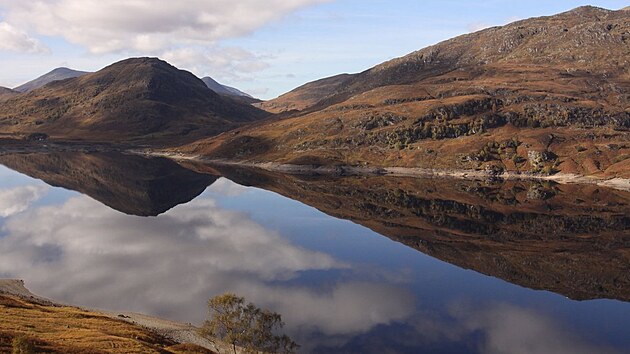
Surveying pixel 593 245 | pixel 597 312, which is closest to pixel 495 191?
pixel 593 245

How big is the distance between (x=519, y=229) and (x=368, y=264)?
54.6 meters

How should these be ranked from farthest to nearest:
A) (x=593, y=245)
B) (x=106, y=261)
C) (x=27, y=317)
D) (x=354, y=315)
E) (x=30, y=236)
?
(x=30, y=236)
(x=593, y=245)
(x=106, y=261)
(x=354, y=315)
(x=27, y=317)

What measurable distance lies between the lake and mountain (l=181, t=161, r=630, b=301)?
0.47 m

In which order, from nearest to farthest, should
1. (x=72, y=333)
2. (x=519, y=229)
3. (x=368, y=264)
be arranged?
1. (x=72, y=333)
2. (x=368, y=264)
3. (x=519, y=229)

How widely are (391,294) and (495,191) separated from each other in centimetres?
12371

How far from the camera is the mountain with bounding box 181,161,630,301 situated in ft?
342

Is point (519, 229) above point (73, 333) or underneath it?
underneath

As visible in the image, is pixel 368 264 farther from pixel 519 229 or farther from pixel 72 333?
pixel 72 333

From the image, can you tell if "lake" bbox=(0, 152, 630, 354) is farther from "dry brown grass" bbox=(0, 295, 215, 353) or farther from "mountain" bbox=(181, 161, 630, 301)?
"dry brown grass" bbox=(0, 295, 215, 353)

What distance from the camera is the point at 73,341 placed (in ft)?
168

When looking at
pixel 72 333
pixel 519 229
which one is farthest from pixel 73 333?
pixel 519 229

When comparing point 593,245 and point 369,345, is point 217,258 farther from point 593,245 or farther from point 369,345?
point 593,245

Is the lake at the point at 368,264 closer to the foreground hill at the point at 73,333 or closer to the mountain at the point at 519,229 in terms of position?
the mountain at the point at 519,229

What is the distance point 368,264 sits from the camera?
113688mm
